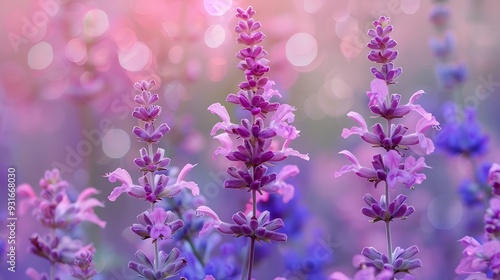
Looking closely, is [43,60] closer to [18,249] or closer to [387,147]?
[18,249]

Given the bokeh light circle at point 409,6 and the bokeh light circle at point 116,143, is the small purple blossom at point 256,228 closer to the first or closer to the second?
the bokeh light circle at point 116,143

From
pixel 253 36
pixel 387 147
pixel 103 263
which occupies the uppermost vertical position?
pixel 253 36

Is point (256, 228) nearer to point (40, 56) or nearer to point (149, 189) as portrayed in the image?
point (149, 189)

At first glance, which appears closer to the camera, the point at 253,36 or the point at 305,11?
the point at 253,36

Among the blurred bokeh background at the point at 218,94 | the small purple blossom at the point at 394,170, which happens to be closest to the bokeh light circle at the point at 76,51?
the blurred bokeh background at the point at 218,94

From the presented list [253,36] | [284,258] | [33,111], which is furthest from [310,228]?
[33,111]

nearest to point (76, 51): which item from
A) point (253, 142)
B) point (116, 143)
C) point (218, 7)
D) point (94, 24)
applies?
point (94, 24)
